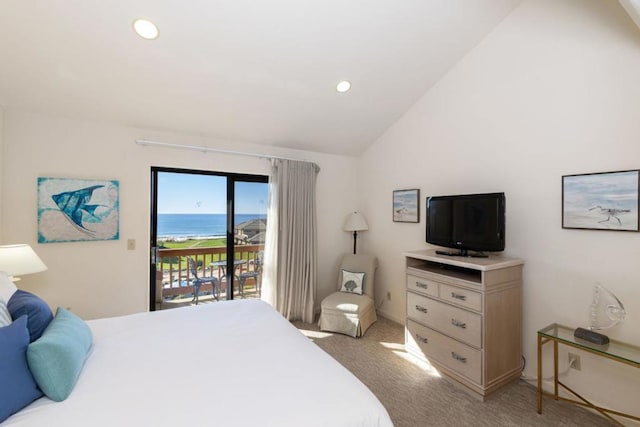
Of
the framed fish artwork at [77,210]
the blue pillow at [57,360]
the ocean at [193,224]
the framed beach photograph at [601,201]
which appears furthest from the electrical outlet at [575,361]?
the framed fish artwork at [77,210]

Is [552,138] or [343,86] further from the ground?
[343,86]

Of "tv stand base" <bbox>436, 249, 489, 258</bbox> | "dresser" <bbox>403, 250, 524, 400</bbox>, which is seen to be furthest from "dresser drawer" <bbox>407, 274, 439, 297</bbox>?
"tv stand base" <bbox>436, 249, 489, 258</bbox>

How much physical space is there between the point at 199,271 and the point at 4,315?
85.9 inches

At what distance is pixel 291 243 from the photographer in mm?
3738

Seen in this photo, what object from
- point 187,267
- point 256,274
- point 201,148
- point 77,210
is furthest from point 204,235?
point 77,210

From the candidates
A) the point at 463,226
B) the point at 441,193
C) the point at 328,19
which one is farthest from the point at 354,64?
the point at 463,226

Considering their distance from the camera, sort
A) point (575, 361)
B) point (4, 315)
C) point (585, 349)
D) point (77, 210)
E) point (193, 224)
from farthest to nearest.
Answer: point (193, 224), point (77, 210), point (575, 361), point (585, 349), point (4, 315)

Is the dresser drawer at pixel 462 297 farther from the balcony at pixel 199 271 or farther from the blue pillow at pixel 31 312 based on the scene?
the blue pillow at pixel 31 312

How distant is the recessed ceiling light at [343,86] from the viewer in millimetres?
2904

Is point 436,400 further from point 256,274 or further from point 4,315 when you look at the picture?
point 4,315

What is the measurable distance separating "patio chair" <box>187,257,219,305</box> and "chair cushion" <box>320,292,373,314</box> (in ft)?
4.53

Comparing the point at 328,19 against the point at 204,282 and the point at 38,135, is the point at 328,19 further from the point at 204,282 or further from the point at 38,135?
the point at 204,282

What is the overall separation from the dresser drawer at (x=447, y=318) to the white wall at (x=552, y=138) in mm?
630

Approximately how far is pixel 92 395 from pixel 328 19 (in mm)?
2736
